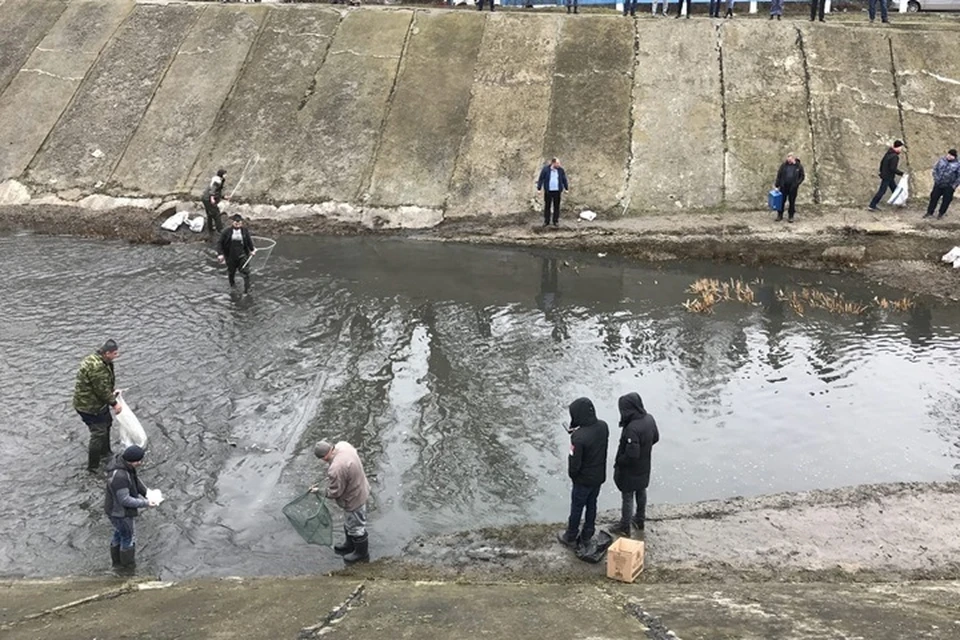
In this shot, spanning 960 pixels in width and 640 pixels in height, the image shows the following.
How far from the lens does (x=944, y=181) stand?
20469 mm

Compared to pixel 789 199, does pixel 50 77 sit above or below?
above

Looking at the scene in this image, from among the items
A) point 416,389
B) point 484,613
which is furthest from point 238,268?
point 484,613

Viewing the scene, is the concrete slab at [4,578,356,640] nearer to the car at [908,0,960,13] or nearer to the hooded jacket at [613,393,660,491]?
the hooded jacket at [613,393,660,491]

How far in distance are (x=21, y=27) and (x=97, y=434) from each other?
2703 cm

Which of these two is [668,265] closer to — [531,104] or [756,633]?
[531,104]

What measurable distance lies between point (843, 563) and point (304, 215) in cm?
1805

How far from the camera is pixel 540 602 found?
7863mm

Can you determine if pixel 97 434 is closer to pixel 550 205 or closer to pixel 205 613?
pixel 205 613

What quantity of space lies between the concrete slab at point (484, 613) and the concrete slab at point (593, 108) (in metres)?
16.4

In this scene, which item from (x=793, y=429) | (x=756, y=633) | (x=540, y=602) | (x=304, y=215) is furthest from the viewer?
(x=304, y=215)

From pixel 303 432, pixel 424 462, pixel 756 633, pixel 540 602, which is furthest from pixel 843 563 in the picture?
pixel 303 432

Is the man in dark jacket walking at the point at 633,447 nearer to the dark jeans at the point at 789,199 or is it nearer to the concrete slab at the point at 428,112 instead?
the dark jeans at the point at 789,199

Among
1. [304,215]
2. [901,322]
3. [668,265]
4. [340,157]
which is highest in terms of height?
[340,157]

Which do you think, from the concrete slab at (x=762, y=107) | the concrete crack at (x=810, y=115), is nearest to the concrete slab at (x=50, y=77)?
the concrete slab at (x=762, y=107)
